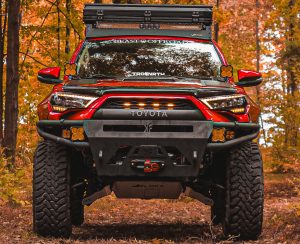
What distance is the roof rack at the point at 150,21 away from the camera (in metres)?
8.33

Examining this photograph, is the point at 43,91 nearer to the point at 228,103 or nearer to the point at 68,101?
the point at 68,101

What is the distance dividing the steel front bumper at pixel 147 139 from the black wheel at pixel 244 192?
1.54 ft

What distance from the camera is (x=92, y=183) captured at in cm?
759

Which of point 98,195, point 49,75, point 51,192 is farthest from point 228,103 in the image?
point 49,75

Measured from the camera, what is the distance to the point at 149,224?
30.9 ft

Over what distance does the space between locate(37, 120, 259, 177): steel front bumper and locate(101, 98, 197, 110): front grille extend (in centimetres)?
18

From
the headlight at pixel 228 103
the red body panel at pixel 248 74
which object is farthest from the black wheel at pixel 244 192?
the red body panel at pixel 248 74

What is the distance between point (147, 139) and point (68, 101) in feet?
3.04

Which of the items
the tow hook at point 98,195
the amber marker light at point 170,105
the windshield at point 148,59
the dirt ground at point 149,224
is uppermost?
the windshield at point 148,59

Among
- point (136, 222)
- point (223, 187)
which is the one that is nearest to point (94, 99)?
point (223, 187)

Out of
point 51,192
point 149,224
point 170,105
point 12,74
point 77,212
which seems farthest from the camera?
point 12,74

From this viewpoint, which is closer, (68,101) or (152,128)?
(152,128)

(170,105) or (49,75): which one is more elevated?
(49,75)

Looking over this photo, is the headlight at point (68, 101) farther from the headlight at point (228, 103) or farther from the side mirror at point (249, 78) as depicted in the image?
the side mirror at point (249, 78)
